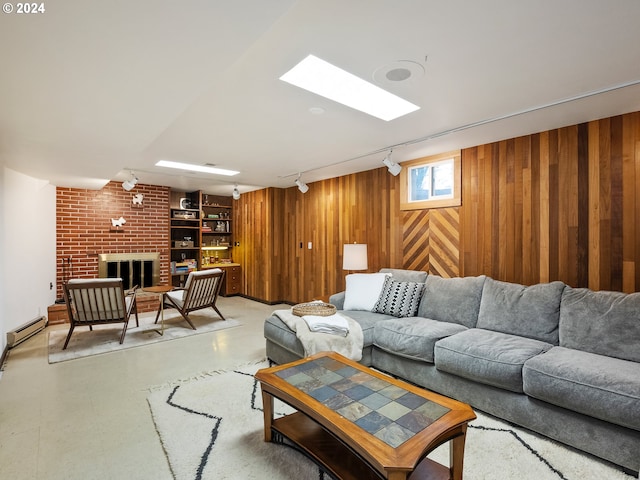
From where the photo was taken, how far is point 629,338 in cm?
229

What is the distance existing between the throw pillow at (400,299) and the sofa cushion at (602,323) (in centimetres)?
129

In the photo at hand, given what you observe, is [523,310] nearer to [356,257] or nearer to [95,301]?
[356,257]

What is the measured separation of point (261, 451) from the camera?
201cm

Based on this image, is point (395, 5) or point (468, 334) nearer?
point (395, 5)

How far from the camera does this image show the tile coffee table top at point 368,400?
1.51 m

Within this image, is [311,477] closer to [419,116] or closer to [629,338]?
[629,338]

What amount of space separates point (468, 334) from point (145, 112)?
306 centimetres

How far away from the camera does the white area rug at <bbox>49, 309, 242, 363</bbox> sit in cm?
383

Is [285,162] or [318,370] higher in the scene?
[285,162]

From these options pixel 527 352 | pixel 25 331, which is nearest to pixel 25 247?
pixel 25 331

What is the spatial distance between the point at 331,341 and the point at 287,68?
7.01ft

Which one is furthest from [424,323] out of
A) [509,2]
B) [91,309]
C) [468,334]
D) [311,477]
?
[91,309]

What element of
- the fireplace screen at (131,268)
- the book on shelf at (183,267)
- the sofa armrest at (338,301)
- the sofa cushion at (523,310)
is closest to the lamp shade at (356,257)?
the sofa armrest at (338,301)

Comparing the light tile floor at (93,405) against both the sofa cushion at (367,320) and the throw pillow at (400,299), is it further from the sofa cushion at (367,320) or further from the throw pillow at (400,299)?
the throw pillow at (400,299)
